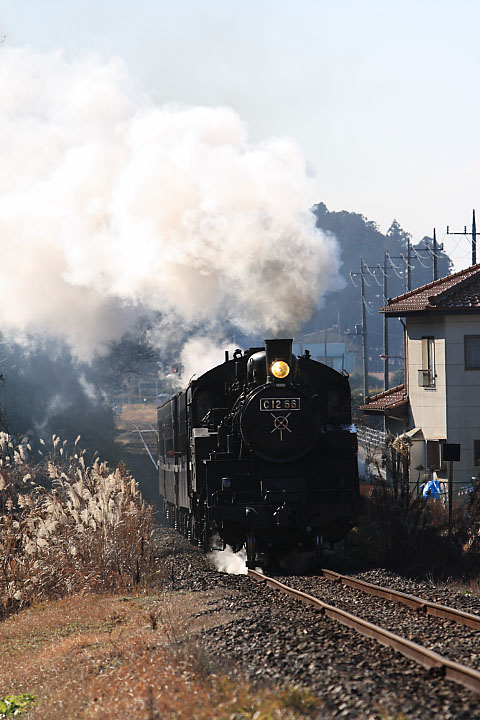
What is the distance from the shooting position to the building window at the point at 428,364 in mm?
28808

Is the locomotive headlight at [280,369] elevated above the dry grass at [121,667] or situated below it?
above

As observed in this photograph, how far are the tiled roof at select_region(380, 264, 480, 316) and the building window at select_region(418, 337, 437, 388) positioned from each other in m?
1.19

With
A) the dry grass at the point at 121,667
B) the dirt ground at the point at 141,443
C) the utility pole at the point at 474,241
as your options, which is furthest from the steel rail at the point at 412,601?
the utility pole at the point at 474,241

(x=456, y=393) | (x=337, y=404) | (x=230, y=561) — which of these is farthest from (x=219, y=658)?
(x=456, y=393)

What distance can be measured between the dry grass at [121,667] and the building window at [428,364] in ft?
58.2

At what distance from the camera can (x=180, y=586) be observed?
541 inches

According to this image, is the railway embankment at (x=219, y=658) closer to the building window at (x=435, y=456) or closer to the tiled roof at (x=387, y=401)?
the building window at (x=435, y=456)

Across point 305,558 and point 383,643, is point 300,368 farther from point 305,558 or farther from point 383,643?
point 383,643

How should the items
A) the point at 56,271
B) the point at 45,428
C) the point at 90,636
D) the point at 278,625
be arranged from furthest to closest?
the point at 45,428 < the point at 56,271 < the point at 90,636 < the point at 278,625

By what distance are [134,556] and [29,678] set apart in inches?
192

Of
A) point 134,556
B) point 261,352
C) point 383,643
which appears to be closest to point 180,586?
point 134,556

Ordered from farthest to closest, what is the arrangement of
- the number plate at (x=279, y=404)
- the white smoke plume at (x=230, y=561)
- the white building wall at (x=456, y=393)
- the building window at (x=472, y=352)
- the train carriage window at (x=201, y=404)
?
1. the building window at (x=472, y=352)
2. the white building wall at (x=456, y=393)
3. the train carriage window at (x=201, y=404)
4. the white smoke plume at (x=230, y=561)
5. the number plate at (x=279, y=404)

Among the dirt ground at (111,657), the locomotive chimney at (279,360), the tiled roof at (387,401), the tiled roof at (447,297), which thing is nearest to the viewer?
the dirt ground at (111,657)

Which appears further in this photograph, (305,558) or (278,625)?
(305,558)
